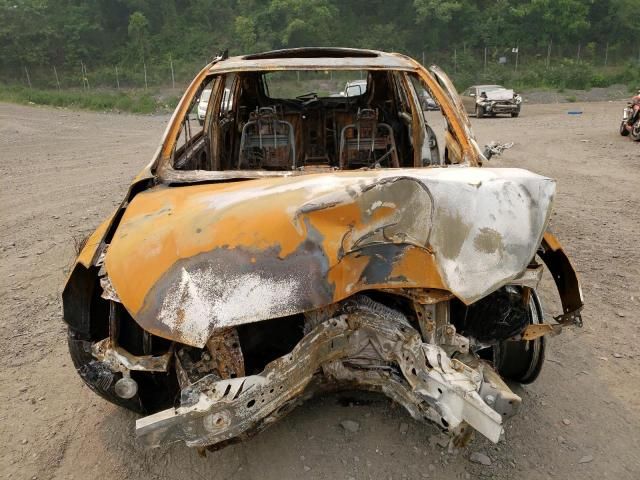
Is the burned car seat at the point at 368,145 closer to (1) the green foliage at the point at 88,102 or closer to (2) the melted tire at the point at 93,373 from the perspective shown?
(2) the melted tire at the point at 93,373

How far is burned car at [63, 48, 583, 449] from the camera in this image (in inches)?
75.8

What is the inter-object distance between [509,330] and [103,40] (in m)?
49.1

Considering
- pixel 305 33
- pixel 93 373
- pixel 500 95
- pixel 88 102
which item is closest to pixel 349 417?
pixel 93 373

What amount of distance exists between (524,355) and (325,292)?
1.38 metres

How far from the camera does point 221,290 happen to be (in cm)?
193

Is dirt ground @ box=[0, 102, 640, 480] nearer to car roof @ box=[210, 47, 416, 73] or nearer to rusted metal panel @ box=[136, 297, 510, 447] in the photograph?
rusted metal panel @ box=[136, 297, 510, 447]

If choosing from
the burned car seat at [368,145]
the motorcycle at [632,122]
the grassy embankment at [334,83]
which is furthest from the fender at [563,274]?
the grassy embankment at [334,83]

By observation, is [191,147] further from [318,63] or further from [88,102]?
[88,102]

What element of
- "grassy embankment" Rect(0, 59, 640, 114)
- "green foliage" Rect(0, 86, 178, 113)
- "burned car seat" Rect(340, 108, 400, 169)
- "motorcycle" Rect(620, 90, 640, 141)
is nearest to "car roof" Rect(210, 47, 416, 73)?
→ "burned car seat" Rect(340, 108, 400, 169)

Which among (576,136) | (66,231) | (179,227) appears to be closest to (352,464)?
(179,227)

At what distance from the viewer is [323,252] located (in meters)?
2.00

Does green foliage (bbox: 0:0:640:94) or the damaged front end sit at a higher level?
green foliage (bbox: 0:0:640:94)

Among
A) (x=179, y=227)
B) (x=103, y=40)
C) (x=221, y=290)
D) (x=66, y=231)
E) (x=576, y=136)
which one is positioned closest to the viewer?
(x=221, y=290)

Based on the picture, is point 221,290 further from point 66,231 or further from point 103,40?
point 103,40
